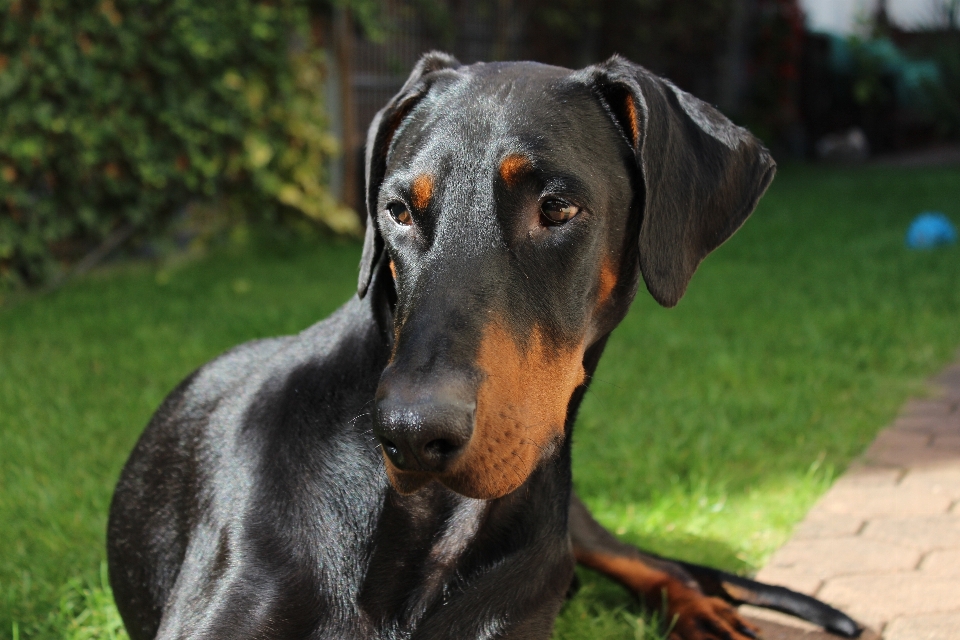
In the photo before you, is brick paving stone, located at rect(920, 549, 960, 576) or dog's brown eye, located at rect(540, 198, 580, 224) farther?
brick paving stone, located at rect(920, 549, 960, 576)

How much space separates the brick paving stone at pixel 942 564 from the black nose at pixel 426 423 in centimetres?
192

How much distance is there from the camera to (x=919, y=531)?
308cm

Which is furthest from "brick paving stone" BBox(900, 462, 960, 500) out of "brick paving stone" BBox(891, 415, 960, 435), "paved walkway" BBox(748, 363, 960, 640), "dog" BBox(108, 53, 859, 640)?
"dog" BBox(108, 53, 859, 640)

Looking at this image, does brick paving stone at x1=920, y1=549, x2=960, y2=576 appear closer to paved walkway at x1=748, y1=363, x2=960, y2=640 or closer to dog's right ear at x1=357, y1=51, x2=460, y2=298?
paved walkway at x1=748, y1=363, x2=960, y2=640

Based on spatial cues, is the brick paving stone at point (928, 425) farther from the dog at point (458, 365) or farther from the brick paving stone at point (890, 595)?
the dog at point (458, 365)

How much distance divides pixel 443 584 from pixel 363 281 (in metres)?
0.65

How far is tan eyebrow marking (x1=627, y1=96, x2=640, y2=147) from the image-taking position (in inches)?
77.2

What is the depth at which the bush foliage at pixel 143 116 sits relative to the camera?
19.2 ft

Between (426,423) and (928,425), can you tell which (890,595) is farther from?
(426,423)

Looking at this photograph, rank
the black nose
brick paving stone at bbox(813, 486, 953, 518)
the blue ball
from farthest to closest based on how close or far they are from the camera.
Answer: the blue ball → brick paving stone at bbox(813, 486, 953, 518) → the black nose

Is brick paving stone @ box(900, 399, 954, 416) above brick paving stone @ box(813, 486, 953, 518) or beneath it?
beneath

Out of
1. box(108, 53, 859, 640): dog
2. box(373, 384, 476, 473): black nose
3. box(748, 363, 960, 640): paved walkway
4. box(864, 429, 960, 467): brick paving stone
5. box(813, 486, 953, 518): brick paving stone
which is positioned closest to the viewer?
box(373, 384, 476, 473): black nose

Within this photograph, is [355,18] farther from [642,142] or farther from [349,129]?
[642,142]

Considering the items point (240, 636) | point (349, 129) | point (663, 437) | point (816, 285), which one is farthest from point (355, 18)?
point (240, 636)
